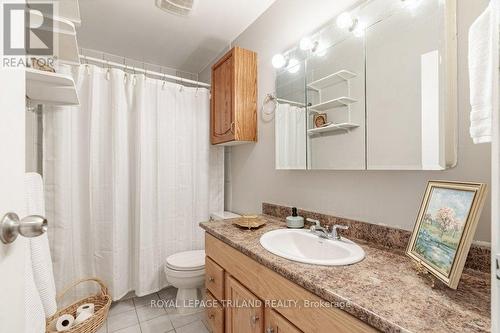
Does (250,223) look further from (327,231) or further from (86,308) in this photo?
(86,308)

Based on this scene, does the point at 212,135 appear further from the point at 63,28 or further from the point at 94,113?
the point at 63,28

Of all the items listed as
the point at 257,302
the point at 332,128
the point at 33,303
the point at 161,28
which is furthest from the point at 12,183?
the point at 161,28

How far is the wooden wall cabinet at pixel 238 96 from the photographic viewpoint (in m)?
1.82

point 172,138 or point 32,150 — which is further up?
point 172,138

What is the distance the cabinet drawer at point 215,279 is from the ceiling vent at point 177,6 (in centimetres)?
175

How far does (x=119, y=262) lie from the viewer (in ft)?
5.91

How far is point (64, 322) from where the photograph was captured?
1267mm

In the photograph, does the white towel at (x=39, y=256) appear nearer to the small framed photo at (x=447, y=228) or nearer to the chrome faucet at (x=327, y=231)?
the chrome faucet at (x=327, y=231)

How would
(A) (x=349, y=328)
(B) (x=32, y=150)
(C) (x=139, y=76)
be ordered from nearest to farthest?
(A) (x=349, y=328) < (B) (x=32, y=150) < (C) (x=139, y=76)

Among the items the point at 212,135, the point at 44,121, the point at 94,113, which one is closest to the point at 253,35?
the point at 212,135

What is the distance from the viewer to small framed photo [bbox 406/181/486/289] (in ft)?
2.09

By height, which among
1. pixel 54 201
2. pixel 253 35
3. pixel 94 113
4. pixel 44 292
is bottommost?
pixel 44 292

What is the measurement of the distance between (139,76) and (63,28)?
691mm

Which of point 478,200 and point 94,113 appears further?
point 94,113
